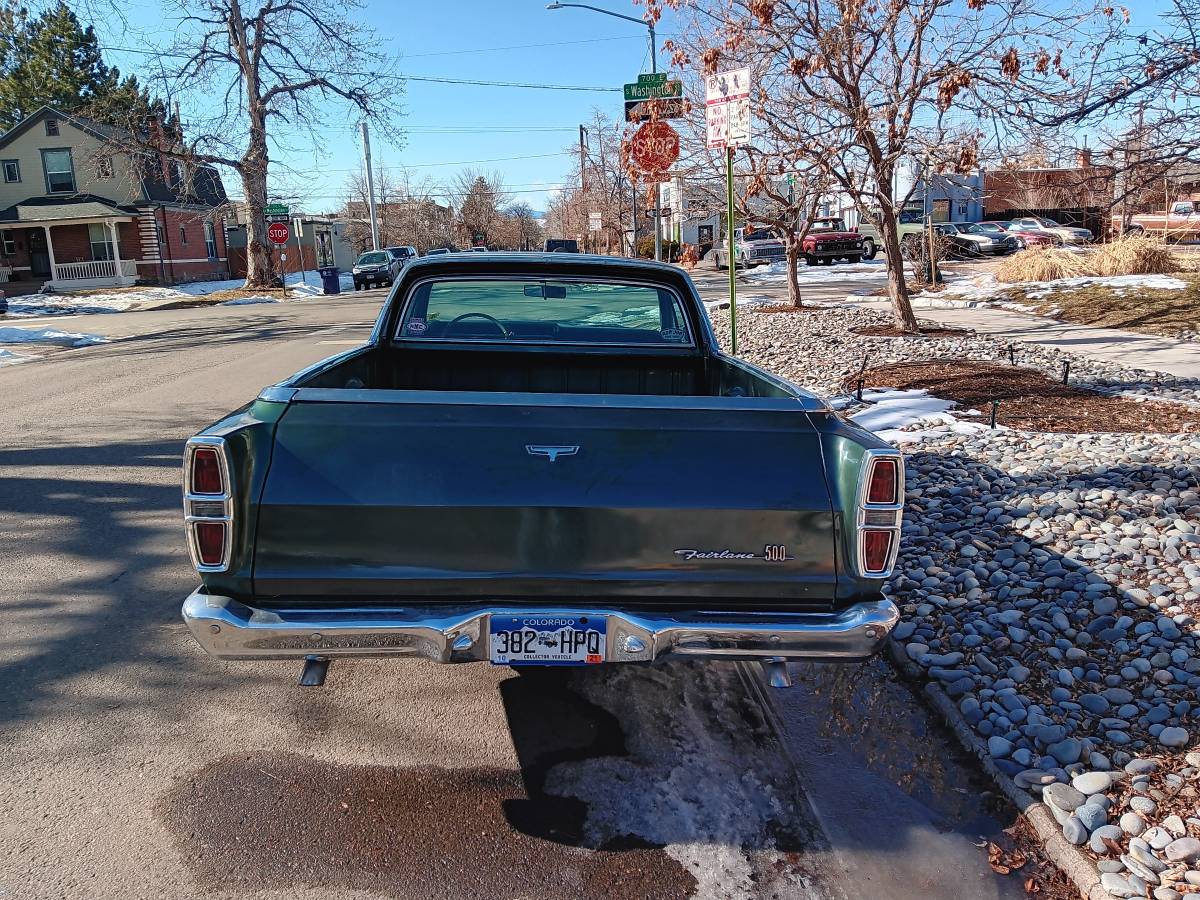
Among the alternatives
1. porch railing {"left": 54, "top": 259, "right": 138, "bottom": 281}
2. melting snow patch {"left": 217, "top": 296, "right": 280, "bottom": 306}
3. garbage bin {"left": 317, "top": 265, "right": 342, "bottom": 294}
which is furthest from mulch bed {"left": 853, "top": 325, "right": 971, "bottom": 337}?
porch railing {"left": 54, "top": 259, "right": 138, "bottom": 281}

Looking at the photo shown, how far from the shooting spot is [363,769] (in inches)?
133

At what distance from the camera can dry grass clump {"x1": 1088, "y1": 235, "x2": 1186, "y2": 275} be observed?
20266 millimetres

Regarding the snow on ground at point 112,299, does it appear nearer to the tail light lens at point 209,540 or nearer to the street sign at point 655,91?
the street sign at point 655,91

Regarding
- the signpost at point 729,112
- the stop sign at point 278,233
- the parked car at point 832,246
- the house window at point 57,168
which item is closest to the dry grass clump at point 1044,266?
the parked car at point 832,246

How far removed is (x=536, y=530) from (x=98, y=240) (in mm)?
49881

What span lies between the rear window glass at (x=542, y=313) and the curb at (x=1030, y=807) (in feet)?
7.37

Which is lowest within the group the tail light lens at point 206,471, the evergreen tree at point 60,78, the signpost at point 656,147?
the tail light lens at point 206,471

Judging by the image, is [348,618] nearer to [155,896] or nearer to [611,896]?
[155,896]

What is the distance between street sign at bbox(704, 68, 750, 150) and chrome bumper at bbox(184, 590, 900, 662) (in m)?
7.18

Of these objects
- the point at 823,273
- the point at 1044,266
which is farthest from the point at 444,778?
the point at 823,273

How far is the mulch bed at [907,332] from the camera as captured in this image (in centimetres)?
1358

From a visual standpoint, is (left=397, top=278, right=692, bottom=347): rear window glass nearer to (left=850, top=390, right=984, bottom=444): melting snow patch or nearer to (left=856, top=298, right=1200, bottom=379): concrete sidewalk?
(left=850, top=390, right=984, bottom=444): melting snow patch

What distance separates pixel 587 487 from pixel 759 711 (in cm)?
151

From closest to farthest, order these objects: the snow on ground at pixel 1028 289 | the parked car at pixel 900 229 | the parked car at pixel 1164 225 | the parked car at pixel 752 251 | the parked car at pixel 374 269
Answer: the snow on ground at pixel 1028 289 < the parked car at pixel 1164 225 < the parked car at pixel 900 229 < the parked car at pixel 752 251 < the parked car at pixel 374 269
